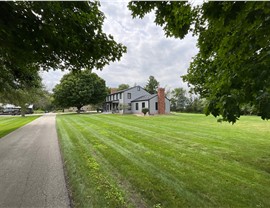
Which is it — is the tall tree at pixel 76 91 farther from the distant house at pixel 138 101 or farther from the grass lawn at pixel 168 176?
the grass lawn at pixel 168 176

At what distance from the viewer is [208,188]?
4.42 meters

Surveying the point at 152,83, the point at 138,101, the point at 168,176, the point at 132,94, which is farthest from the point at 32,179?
the point at 152,83

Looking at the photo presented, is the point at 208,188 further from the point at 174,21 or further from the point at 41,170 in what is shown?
the point at 41,170

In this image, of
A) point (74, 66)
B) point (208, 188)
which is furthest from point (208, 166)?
point (74, 66)

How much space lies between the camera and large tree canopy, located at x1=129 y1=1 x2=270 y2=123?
281cm

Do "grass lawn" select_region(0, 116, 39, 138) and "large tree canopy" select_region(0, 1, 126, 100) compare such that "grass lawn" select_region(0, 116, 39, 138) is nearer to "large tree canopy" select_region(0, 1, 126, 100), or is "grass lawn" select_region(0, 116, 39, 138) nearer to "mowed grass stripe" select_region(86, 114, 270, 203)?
"large tree canopy" select_region(0, 1, 126, 100)

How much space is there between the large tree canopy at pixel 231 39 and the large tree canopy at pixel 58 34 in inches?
80.4

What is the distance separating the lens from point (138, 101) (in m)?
38.8

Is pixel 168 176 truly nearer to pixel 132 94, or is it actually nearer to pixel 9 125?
pixel 9 125

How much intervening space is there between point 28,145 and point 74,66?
4852mm

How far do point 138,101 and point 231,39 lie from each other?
35.3 metres

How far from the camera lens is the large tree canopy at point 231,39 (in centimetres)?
281

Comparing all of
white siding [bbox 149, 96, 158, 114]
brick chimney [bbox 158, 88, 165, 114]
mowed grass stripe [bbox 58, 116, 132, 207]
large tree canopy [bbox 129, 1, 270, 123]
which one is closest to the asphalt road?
mowed grass stripe [bbox 58, 116, 132, 207]

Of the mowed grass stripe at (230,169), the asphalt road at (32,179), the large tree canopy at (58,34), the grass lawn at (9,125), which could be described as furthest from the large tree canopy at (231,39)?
the grass lawn at (9,125)
